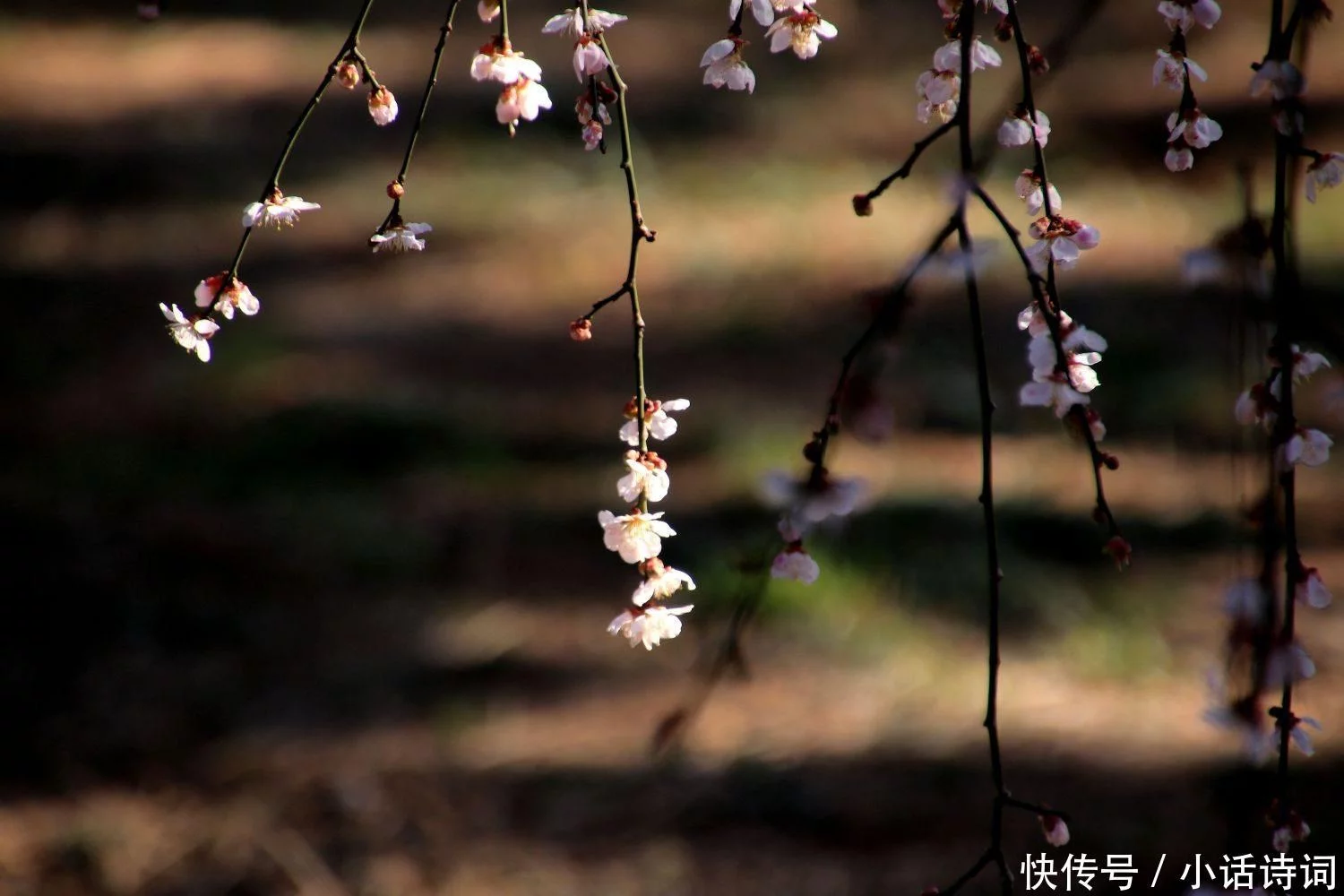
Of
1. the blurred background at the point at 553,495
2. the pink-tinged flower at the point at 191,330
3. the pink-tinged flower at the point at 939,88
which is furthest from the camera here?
the blurred background at the point at 553,495

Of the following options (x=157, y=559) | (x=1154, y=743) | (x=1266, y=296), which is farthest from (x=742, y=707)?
(x=1266, y=296)

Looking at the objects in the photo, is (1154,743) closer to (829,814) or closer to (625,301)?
(829,814)

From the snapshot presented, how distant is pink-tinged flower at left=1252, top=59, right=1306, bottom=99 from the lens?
81 cm

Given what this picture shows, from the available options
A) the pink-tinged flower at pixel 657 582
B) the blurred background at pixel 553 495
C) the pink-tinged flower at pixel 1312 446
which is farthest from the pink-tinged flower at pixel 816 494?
the pink-tinged flower at pixel 1312 446

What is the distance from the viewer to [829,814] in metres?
2.58

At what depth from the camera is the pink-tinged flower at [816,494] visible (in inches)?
32.2

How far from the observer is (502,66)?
3.25ft

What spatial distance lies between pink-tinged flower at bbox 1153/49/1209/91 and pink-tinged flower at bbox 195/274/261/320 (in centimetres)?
76

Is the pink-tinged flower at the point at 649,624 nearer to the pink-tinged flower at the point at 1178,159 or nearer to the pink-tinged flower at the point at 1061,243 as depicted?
the pink-tinged flower at the point at 1061,243

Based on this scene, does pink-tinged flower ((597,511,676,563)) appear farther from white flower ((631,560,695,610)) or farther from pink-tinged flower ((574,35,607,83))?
pink-tinged flower ((574,35,607,83))

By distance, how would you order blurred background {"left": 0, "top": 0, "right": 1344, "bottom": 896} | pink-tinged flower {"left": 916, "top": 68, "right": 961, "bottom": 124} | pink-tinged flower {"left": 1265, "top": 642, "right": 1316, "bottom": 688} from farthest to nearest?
1. blurred background {"left": 0, "top": 0, "right": 1344, "bottom": 896}
2. pink-tinged flower {"left": 916, "top": 68, "right": 961, "bottom": 124}
3. pink-tinged flower {"left": 1265, "top": 642, "right": 1316, "bottom": 688}

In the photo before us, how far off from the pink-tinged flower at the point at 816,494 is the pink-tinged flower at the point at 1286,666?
263mm

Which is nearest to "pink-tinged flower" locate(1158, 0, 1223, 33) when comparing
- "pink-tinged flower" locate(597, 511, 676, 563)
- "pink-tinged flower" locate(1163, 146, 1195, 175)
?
"pink-tinged flower" locate(1163, 146, 1195, 175)

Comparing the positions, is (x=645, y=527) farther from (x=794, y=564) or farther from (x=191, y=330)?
(x=191, y=330)
